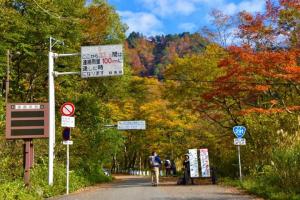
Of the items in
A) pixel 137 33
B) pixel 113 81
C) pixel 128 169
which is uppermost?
pixel 137 33

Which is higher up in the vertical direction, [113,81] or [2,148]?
[113,81]

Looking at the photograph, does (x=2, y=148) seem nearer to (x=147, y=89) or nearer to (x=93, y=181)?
(x=93, y=181)

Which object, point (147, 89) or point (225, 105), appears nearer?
point (225, 105)

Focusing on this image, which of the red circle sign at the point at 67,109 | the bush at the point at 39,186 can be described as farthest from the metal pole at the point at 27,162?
the red circle sign at the point at 67,109

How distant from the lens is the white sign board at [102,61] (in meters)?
18.3

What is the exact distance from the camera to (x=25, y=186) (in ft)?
47.3

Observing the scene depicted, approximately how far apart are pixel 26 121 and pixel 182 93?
15.9 m

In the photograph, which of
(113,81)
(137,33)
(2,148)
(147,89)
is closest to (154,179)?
(2,148)

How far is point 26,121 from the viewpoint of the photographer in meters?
15.5

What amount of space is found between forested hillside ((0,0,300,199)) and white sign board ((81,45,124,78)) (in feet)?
11.4

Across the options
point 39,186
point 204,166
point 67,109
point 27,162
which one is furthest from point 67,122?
point 204,166

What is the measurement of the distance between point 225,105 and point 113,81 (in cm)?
1110

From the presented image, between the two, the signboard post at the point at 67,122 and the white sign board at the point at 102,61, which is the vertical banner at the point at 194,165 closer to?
the white sign board at the point at 102,61

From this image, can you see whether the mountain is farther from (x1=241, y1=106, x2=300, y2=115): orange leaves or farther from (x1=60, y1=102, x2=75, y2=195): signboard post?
(x1=60, y1=102, x2=75, y2=195): signboard post
